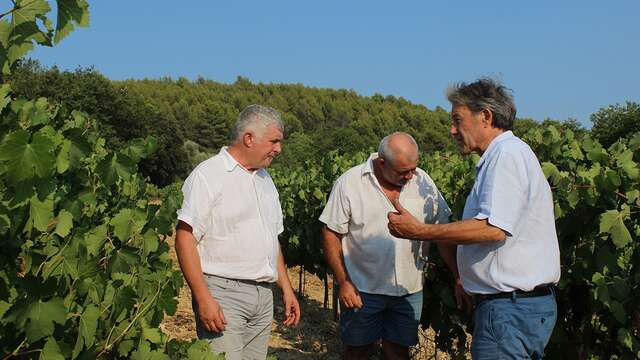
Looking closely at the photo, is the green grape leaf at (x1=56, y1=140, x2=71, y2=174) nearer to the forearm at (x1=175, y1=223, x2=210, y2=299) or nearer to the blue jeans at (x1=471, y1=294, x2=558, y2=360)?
the forearm at (x1=175, y1=223, x2=210, y2=299)

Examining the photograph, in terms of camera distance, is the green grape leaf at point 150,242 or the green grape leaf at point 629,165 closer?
the green grape leaf at point 150,242

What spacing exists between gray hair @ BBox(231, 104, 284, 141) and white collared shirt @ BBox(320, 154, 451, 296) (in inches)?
29.4

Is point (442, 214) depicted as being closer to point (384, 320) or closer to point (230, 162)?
point (384, 320)

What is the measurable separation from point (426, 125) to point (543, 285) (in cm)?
9669

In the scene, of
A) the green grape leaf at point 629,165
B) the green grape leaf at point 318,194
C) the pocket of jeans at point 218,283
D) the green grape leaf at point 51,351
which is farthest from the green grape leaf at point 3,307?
the green grape leaf at point 318,194

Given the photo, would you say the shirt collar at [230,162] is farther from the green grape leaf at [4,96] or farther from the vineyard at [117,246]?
the green grape leaf at [4,96]

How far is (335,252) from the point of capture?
3885 millimetres

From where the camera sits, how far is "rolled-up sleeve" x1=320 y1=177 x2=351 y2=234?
3.89m

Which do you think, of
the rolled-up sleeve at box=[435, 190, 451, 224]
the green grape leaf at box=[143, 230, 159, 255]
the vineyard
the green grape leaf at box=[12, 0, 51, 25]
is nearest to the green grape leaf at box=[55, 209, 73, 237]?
the vineyard

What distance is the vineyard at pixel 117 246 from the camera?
4.81 ft

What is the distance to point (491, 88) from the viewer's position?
291 cm

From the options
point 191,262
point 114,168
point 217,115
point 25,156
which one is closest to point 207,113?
point 217,115

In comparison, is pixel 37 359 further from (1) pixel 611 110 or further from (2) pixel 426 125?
(2) pixel 426 125

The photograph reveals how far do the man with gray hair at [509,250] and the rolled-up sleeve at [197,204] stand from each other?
0.97 m
